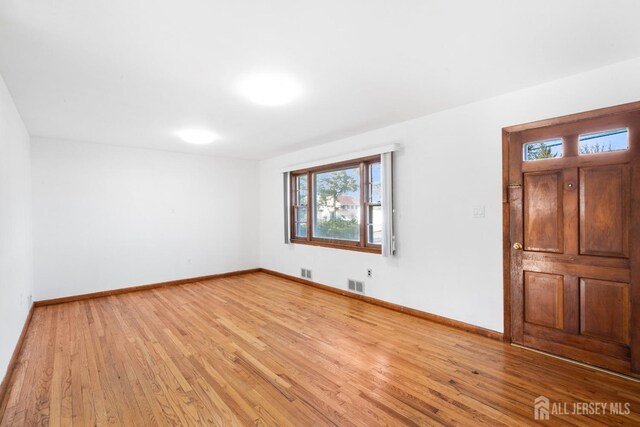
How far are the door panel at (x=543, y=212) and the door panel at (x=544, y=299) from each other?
28 cm

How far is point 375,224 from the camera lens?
4.49 meters

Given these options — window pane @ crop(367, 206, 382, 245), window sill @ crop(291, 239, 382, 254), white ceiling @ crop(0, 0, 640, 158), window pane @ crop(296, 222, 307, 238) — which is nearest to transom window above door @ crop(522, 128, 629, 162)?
white ceiling @ crop(0, 0, 640, 158)

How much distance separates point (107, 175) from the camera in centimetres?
507

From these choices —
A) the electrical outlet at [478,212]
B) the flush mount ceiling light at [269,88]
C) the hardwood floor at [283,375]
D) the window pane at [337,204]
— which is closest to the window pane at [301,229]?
the window pane at [337,204]

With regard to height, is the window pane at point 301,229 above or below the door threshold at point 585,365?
above

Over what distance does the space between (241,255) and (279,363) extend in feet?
13.8

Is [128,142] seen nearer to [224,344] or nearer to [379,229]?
[224,344]

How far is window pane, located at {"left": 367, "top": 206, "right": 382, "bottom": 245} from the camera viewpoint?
443 centimetres

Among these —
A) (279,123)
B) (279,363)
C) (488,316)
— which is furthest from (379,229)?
(279,363)

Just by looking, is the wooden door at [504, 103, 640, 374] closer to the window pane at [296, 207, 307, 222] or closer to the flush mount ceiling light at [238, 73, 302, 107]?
the flush mount ceiling light at [238, 73, 302, 107]

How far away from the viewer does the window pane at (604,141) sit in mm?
2469

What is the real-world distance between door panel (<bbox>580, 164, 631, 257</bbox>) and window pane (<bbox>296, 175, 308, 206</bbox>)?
415cm

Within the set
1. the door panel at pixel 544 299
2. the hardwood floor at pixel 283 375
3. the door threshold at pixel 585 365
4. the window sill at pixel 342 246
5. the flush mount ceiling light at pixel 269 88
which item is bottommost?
the hardwood floor at pixel 283 375

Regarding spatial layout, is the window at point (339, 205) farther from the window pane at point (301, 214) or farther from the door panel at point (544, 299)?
the door panel at point (544, 299)
